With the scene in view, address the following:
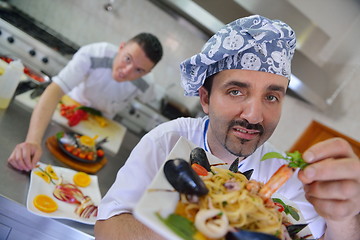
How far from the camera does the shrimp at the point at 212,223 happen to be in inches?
17.1

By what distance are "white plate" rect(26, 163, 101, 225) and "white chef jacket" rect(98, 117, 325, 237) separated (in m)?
0.26

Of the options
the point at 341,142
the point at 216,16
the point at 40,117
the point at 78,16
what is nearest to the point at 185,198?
the point at 341,142

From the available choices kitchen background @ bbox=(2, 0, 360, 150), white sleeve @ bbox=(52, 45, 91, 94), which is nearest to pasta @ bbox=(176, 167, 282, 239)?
white sleeve @ bbox=(52, 45, 91, 94)

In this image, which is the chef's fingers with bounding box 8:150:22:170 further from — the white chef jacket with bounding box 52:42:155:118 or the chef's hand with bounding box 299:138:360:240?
the chef's hand with bounding box 299:138:360:240

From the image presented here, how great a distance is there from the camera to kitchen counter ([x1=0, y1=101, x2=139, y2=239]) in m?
1.06

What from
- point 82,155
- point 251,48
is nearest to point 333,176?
point 251,48

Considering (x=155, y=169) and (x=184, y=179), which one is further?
(x=155, y=169)

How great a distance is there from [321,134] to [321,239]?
8.63ft

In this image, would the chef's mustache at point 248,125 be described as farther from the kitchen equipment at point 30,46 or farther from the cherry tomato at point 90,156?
the kitchen equipment at point 30,46

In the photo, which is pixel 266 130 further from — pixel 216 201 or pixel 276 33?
pixel 216 201

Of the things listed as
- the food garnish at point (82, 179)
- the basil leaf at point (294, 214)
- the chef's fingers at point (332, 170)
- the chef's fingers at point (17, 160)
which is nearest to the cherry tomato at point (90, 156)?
the food garnish at point (82, 179)

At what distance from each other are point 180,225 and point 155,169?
494 mm

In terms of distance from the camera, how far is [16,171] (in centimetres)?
119

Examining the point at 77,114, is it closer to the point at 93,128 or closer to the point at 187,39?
the point at 93,128
